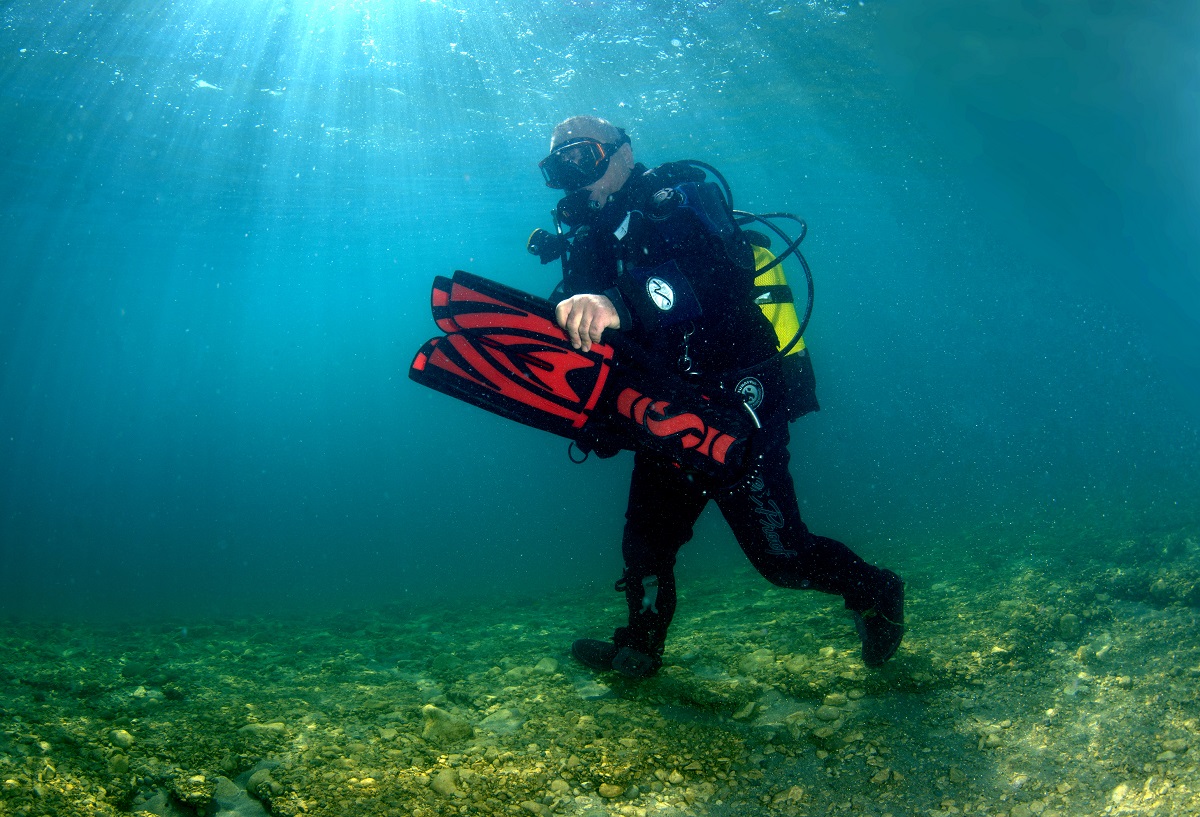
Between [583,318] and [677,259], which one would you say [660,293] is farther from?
[583,318]

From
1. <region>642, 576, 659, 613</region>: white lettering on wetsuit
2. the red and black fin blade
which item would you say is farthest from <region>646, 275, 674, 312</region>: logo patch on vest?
<region>642, 576, 659, 613</region>: white lettering on wetsuit

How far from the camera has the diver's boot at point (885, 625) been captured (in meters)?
2.78

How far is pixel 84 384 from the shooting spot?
8650 centimetres

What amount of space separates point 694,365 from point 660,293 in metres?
0.47

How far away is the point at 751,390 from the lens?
2.72 meters

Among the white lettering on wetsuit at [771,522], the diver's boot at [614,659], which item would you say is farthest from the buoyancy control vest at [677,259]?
the diver's boot at [614,659]

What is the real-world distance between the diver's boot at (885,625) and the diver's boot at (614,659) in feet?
3.74

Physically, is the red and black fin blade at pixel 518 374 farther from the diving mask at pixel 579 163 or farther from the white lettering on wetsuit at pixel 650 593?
the diving mask at pixel 579 163

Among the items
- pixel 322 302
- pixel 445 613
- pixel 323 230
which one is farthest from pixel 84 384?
pixel 445 613

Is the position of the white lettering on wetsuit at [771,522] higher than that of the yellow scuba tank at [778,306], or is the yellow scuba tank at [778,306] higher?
the yellow scuba tank at [778,306]

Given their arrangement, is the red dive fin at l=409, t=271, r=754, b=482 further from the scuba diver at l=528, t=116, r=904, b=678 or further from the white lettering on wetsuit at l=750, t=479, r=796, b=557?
the white lettering on wetsuit at l=750, t=479, r=796, b=557

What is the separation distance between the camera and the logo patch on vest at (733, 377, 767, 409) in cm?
271

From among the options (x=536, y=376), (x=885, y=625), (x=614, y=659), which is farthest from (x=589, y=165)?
(x=885, y=625)

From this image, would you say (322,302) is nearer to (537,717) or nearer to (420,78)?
(420,78)
